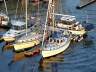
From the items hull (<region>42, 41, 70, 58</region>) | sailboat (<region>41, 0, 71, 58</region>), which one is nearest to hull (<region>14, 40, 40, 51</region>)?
sailboat (<region>41, 0, 71, 58</region>)

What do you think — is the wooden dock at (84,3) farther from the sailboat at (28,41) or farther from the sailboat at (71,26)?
the sailboat at (28,41)

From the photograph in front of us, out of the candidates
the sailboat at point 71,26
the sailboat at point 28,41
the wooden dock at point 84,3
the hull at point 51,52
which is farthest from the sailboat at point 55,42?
the wooden dock at point 84,3

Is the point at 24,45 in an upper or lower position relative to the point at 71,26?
lower

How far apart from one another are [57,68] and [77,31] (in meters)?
18.7

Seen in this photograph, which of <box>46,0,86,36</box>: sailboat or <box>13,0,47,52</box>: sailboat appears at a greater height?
<box>46,0,86,36</box>: sailboat

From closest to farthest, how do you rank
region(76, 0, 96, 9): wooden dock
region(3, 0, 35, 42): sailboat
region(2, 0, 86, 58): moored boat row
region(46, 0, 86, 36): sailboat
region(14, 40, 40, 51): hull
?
region(2, 0, 86, 58): moored boat row < region(14, 40, 40, 51): hull < region(3, 0, 35, 42): sailboat < region(46, 0, 86, 36): sailboat < region(76, 0, 96, 9): wooden dock

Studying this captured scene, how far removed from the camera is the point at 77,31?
289ft

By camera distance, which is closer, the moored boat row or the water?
the water

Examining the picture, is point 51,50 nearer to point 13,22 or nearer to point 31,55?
point 31,55

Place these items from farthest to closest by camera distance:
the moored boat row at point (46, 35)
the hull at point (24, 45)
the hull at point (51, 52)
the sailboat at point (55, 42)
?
the hull at point (24, 45)
the moored boat row at point (46, 35)
the sailboat at point (55, 42)
the hull at point (51, 52)

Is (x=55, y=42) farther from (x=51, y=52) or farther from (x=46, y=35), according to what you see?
(x=46, y=35)

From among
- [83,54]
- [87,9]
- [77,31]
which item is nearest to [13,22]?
[77,31]

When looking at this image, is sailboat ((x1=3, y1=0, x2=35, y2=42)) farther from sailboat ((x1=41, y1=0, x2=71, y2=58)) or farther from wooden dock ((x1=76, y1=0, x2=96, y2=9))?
wooden dock ((x1=76, y1=0, x2=96, y2=9))

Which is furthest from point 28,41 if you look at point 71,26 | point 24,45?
point 71,26
